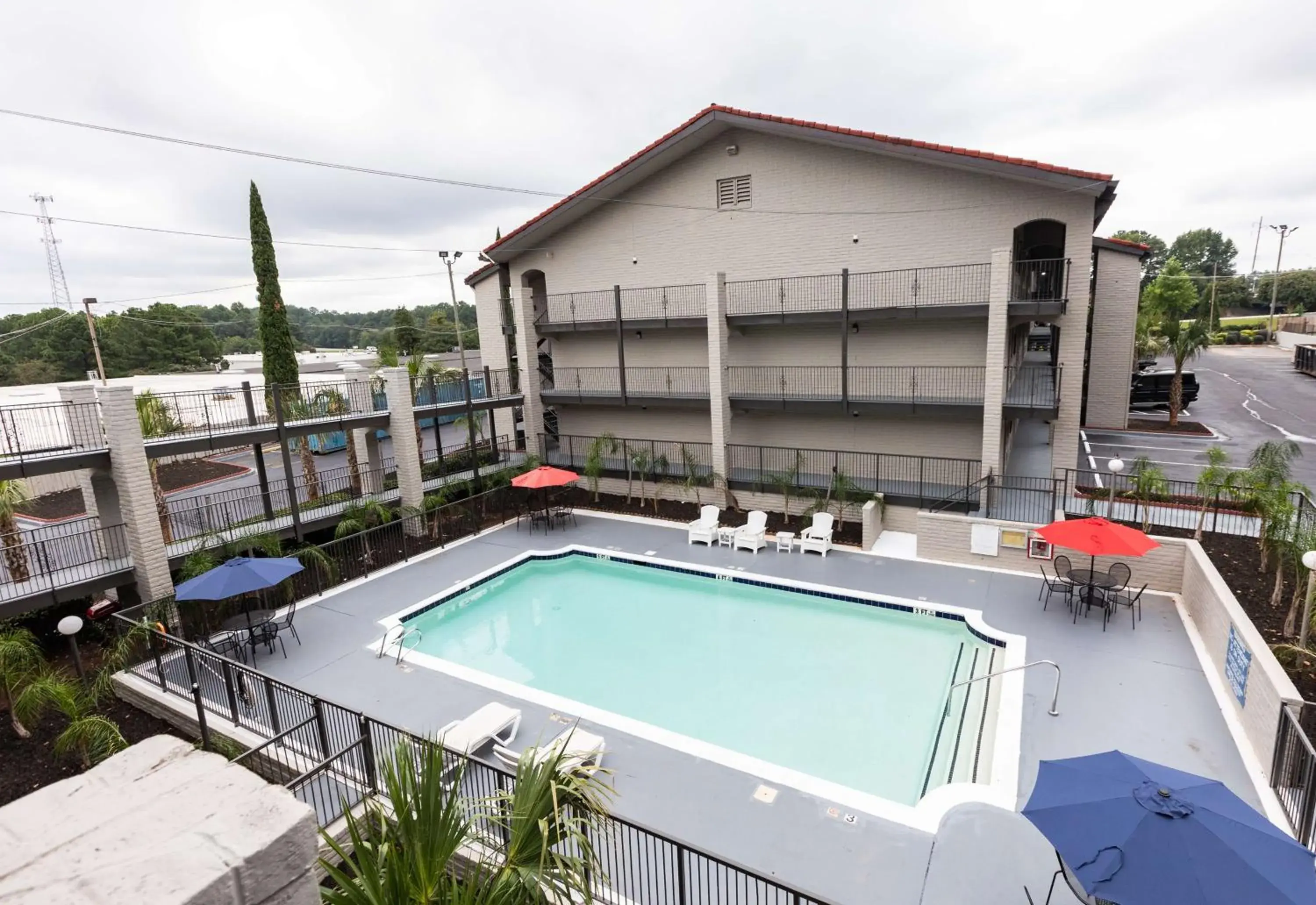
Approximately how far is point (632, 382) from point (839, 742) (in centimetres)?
1484

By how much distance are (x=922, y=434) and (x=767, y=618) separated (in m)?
8.15

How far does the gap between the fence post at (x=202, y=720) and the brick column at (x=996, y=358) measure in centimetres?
1603

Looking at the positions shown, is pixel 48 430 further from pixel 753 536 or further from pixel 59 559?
pixel 753 536

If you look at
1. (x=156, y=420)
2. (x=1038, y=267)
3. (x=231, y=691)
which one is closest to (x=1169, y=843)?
(x=231, y=691)

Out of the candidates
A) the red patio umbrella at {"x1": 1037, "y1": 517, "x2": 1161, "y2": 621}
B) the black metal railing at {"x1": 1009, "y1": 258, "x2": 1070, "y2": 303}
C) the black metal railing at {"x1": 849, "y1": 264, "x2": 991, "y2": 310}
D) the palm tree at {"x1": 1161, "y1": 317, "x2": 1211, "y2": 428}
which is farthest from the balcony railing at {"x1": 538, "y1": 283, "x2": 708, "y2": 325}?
the palm tree at {"x1": 1161, "y1": 317, "x2": 1211, "y2": 428}

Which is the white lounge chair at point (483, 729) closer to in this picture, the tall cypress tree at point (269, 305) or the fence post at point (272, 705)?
the fence post at point (272, 705)

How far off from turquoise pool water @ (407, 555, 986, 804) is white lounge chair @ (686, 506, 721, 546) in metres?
1.80

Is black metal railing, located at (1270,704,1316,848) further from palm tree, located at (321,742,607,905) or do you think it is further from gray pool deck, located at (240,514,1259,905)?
palm tree, located at (321,742,607,905)

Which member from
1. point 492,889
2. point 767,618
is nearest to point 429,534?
point 767,618

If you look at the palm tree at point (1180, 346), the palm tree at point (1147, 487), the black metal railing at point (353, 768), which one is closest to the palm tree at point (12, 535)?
the black metal railing at point (353, 768)

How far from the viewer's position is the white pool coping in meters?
7.55

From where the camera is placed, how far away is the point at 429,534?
17.9 meters

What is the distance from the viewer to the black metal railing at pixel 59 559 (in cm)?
1217

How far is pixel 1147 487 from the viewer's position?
1380cm
